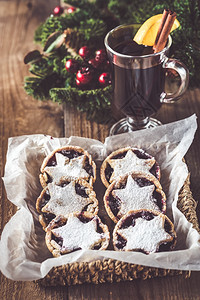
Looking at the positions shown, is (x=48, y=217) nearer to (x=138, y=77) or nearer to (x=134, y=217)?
(x=134, y=217)

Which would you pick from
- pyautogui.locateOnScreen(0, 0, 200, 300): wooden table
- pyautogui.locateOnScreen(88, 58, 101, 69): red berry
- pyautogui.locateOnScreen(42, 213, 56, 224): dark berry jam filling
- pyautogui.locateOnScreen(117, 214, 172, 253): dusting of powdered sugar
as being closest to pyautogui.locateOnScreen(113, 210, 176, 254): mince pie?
pyautogui.locateOnScreen(117, 214, 172, 253): dusting of powdered sugar

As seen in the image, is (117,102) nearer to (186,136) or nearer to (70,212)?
(186,136)

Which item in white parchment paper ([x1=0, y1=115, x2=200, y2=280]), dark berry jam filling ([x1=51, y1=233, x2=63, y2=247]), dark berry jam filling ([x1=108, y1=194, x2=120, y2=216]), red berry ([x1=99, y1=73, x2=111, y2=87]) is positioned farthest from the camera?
red berry ([x1=99, y1=73, x2=111, y2=87])

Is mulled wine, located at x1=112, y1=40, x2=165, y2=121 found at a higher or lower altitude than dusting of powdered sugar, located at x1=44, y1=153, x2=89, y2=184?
higher

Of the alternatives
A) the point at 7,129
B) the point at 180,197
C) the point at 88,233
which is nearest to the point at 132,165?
the point at 180,197

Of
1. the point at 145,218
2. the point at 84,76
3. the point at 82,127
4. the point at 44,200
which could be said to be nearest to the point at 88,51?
the point at 84,76

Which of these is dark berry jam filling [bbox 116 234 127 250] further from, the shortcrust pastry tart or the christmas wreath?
the christmas wreath
